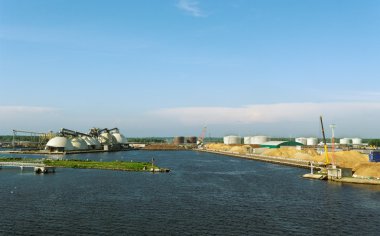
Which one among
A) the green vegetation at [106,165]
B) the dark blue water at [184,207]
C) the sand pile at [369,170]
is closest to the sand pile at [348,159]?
the sand pile at [369,170]

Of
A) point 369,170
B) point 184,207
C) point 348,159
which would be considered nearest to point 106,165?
point 184,207

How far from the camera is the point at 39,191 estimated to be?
A: 282 ft

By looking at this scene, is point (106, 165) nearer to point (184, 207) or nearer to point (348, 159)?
point (184, 207)

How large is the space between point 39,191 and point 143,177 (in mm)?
33587

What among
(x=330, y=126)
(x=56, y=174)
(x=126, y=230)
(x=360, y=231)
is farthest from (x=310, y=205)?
(x=56, y=174)

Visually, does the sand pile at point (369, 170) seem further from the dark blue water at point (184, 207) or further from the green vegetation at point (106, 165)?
the green vegetation at point (106, 165)

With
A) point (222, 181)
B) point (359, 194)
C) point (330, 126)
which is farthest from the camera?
point (330, 126)

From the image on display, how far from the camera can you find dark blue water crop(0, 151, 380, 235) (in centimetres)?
5472

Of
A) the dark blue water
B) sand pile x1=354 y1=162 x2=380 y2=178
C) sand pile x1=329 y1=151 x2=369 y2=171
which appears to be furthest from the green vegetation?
sand pile x1=329 y1=151 x2=369 y2=171

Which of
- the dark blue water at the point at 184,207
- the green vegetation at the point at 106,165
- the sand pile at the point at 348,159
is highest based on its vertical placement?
the sand pile at the point at 348,159

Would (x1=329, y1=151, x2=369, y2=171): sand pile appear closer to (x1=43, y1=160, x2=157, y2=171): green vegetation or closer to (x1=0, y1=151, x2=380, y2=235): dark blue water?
(x1=0, y1=151, x2=380, y2=235): dark blue water

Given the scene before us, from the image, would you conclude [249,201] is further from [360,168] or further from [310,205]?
[360,168]

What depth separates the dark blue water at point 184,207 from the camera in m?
54.7

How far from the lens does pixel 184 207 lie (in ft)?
226
